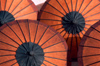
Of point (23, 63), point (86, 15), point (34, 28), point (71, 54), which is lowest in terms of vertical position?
point (23, 63)

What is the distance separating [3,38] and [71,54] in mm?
3526

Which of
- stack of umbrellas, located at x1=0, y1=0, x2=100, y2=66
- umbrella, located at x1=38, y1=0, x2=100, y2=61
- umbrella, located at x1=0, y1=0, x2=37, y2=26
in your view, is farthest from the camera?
umbrella, located at x1=0, y1=0, x2=37, y2=26

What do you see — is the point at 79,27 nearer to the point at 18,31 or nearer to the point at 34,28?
the point at 34,28

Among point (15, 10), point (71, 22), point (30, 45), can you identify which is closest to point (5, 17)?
point (15, 10)

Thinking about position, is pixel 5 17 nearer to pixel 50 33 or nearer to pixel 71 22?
pixel 50 33

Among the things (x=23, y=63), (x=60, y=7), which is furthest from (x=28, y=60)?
(x=60, y=7)

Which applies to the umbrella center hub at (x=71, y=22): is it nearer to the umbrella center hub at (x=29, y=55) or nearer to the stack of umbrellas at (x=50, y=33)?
the stack of umbrellas at (x=50, y=33)

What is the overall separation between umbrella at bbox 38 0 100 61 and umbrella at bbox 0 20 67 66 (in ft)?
2.66

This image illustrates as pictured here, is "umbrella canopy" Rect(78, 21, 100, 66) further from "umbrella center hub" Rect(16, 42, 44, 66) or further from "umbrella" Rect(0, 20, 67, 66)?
"umbrella center hub" Rect(16, 42, 44, 66)

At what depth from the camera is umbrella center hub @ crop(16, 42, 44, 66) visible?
21.9 ft

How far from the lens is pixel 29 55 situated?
669 cm

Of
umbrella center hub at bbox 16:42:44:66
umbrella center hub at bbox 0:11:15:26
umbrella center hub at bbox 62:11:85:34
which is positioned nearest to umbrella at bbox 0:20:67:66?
umbrella center hub at bbox 16:42:44:66

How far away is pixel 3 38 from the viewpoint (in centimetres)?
693

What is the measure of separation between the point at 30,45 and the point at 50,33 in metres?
1.12
